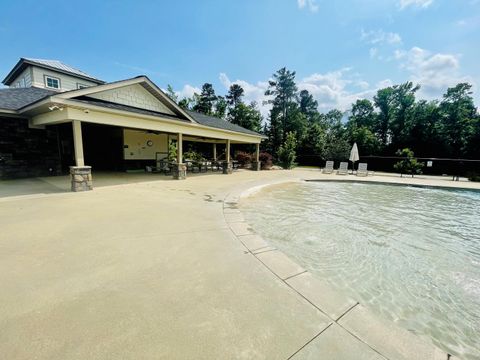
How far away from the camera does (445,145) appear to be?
2339 cm

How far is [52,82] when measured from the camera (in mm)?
14211

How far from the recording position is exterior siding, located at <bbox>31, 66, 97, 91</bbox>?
1344cm

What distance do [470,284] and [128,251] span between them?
511 cm

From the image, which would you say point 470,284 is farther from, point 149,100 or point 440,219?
point 149,100

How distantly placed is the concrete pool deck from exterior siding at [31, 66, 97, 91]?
14.7 m

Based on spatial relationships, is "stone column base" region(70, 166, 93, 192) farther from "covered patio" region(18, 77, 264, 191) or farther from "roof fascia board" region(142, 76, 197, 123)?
"roof fascia board" region(142, 76, 197, 123)

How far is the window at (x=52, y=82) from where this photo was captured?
45.8 ft

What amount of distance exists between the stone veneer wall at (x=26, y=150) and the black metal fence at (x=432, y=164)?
24.4 meters

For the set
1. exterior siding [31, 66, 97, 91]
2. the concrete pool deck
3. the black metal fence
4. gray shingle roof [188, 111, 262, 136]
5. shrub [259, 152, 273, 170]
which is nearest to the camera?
the concrete pool deck

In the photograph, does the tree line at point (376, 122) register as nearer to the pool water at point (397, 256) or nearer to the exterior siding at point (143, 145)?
the exterior siding at point (143, 145)

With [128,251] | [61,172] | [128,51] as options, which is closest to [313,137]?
[128,51]

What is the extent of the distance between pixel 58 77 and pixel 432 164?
1246 inches

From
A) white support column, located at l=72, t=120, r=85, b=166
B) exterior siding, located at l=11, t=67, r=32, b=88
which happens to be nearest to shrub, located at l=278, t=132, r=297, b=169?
white support column, located at l=72, t=120, r=85, b=166

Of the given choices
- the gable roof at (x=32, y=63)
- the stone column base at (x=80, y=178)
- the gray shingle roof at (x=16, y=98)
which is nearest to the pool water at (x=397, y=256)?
the stone column base at (x=80, y=178)
